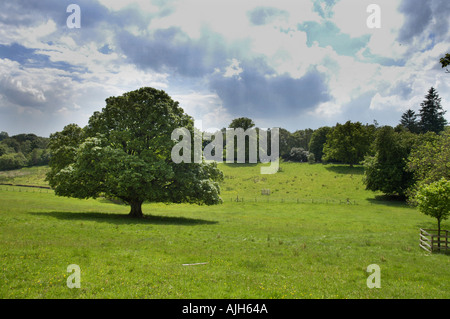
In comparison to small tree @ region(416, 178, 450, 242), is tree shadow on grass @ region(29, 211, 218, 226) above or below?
below

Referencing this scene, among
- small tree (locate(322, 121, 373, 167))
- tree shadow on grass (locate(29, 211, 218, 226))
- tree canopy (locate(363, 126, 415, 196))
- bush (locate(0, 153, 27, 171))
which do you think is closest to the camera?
tree shadow on grass (locate(29, 211, 218, 226))

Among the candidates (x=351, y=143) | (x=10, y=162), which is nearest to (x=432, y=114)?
(x=351, y=143)

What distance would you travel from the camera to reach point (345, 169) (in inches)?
3337

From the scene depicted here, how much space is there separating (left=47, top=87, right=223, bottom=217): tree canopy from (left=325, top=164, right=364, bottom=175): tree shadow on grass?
2383 inches

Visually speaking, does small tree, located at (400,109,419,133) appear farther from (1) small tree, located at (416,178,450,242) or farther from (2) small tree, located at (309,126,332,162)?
(1) small tree, located at (416,178,450,242)

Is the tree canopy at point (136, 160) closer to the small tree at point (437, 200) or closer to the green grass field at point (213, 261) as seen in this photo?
the green grass field at point (213, 261)

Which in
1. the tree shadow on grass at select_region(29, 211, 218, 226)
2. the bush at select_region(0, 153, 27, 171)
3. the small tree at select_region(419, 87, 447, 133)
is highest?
the small tree at select_region(419, 87, 447, 133)

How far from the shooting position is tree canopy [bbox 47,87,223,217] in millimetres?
28828

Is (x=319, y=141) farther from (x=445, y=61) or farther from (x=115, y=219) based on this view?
(x=445, y=61)

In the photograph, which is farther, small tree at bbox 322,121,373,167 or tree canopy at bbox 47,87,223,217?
small tree at bbox 322,121,373,167

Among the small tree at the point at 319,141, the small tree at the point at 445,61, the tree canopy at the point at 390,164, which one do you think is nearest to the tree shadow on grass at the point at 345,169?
the tree canopy at the point at 390,164

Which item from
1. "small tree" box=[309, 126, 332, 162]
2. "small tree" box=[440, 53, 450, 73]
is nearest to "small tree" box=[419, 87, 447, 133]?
"small tree" box=[309, 126, 332, 162]

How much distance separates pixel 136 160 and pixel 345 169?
72.9 metres
